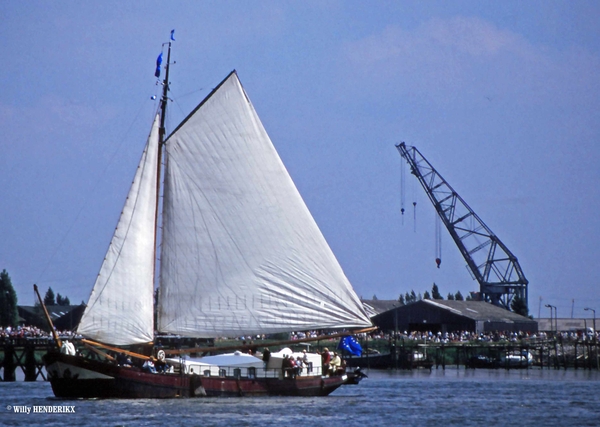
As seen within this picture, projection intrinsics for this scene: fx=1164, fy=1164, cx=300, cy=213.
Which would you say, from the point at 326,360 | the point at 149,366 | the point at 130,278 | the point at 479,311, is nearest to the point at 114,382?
the point at 149,366

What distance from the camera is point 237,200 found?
184 feet

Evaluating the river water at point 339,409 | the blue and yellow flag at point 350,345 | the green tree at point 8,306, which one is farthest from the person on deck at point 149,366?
the green tree at point 8,306

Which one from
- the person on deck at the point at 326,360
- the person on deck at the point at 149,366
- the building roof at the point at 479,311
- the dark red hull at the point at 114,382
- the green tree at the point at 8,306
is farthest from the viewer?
the green tree at the point at 8,306

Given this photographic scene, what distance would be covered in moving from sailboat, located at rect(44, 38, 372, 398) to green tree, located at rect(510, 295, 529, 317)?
106 metres

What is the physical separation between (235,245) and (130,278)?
220 inches

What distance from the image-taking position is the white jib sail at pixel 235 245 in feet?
181

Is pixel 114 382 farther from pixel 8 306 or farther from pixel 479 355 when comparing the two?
pixel 8 306

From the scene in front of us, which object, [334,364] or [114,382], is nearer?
[114,382]

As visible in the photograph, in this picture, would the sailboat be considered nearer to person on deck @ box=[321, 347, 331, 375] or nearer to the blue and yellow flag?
person on deck @ box=[321, 347, 331, 375]

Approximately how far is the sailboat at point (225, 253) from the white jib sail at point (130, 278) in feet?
0.23

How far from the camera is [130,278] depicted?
175 ft

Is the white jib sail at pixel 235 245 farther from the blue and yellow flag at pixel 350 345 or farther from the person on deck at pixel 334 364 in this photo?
the blue and yellow flag at pixel 350 345

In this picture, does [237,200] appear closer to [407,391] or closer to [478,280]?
[407,391]

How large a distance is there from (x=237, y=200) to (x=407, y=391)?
17.9 meters
